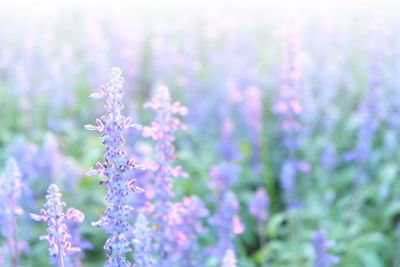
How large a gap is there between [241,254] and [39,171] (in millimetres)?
2451

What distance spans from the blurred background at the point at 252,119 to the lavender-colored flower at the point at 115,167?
271 cm

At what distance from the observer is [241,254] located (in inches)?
265

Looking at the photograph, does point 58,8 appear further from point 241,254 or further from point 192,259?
point 192,259

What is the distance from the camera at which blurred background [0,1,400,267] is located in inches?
265

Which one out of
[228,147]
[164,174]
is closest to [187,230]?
[164,174]

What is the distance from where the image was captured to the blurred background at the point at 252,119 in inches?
265

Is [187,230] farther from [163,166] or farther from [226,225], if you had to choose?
[163,166]

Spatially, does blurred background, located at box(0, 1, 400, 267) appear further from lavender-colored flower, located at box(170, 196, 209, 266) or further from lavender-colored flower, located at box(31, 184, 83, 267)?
lavender-colored flower, located at box(31, 184, 83, 267)

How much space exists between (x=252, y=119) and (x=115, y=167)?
5273 mm

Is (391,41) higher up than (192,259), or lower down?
higher up

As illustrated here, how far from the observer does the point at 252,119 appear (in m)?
8.03

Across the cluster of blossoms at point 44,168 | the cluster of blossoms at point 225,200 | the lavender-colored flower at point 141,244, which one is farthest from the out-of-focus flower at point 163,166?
the cluster of blossoms at point 44,168

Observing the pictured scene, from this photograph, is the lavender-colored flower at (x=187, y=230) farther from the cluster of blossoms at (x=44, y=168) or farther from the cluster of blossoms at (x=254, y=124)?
the cluster of blossoms at (x=254, y=124)

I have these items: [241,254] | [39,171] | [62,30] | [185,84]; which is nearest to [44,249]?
[39,171]
